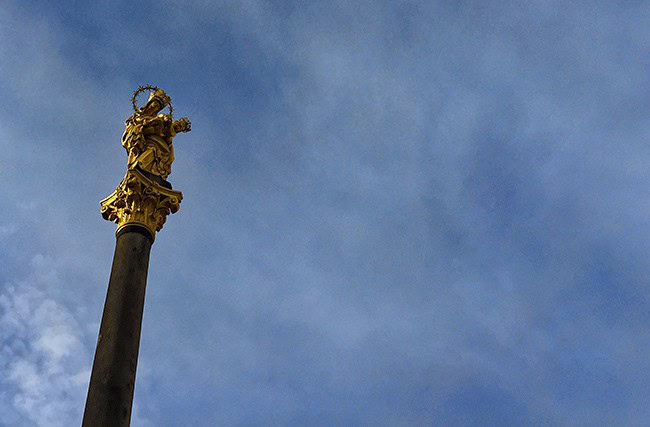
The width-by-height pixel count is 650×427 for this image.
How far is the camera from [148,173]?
25.3 metres

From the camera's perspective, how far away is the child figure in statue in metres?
25.6

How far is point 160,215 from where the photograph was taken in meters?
24.5

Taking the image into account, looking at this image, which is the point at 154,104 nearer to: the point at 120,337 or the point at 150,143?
the point at 150,143

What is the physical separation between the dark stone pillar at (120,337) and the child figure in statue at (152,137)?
8.28ft

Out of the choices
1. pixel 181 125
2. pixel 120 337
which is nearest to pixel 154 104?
pixel 181 125

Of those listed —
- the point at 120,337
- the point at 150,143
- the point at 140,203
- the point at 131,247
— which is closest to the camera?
the point at 120,337

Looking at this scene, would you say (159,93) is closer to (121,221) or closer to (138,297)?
(121,221)

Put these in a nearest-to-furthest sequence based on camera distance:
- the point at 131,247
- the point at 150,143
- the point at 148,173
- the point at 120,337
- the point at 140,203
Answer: the point at 120,337 → the point at 131,247 → the point at 140,203 → the point at 148,173 → the point at 150,143

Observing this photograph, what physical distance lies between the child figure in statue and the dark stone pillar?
8.28ft

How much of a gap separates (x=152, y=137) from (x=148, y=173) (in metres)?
1.51

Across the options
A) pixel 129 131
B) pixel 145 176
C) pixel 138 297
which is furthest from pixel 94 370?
pixel 129 131

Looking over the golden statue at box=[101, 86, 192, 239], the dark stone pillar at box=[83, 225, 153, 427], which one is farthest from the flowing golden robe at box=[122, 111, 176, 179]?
the dark stone pillar at box=[83, 225, 153, 427]

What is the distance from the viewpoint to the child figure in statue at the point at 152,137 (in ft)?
83.9

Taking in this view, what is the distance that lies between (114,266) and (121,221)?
5.73 ft
